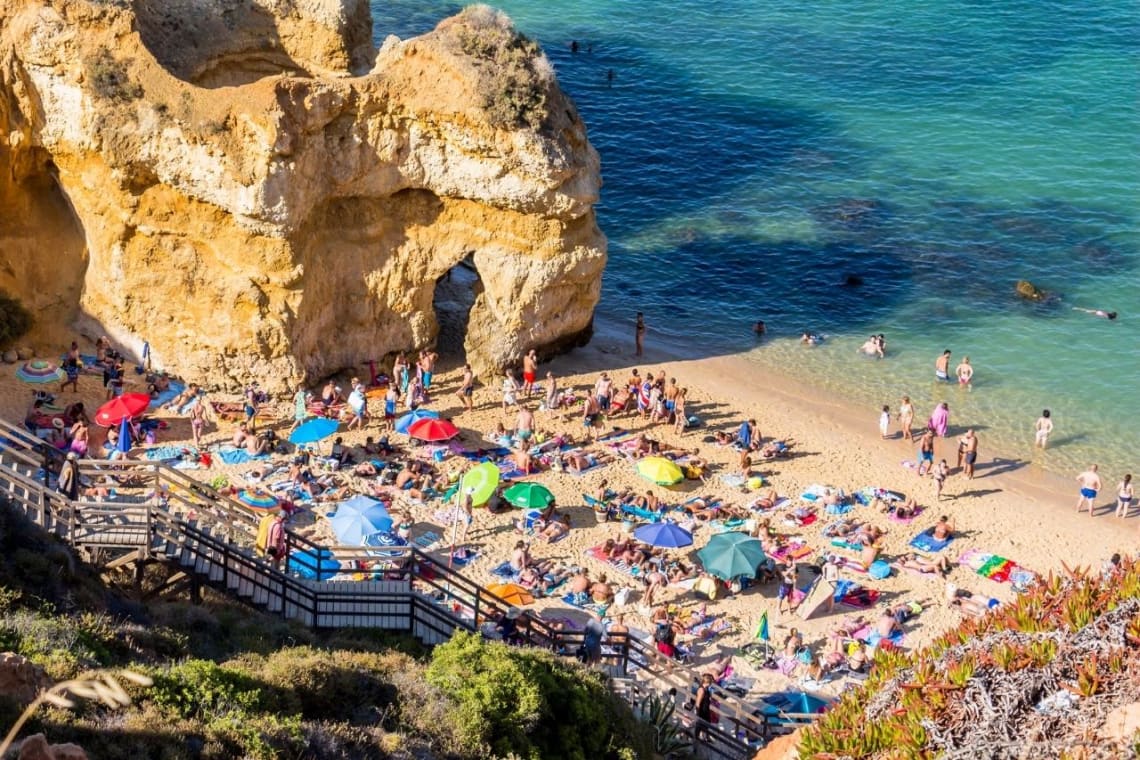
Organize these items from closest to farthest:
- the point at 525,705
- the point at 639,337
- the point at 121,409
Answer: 1. the point at 525,705
2. the point at 121,409
3. the point at 639,337

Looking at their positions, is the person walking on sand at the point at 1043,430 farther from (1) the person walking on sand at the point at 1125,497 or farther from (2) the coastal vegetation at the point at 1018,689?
(2) the coastal vegetation at the point at 1018,689

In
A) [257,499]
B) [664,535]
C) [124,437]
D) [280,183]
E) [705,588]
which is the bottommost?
[705,588]

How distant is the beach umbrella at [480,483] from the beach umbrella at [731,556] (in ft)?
14.2

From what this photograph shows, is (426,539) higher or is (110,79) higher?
(110,79)

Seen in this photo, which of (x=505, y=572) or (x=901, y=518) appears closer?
(x=505, y=572)

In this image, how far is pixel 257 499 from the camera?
89.1 ft

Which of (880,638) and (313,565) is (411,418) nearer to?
(313,565)

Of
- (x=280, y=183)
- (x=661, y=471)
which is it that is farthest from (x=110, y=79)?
(x=661, y=471)

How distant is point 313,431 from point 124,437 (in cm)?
386

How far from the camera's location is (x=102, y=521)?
65.1 ft

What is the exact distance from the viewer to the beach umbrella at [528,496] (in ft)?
90.0

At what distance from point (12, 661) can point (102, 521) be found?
295 inches

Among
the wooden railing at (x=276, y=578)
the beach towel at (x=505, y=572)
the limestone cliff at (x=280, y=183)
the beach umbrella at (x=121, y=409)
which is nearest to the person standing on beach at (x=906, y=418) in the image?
the limestone cliff at (x=280, y=183)

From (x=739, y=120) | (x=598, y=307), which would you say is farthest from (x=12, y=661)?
(x=739, y=120)
